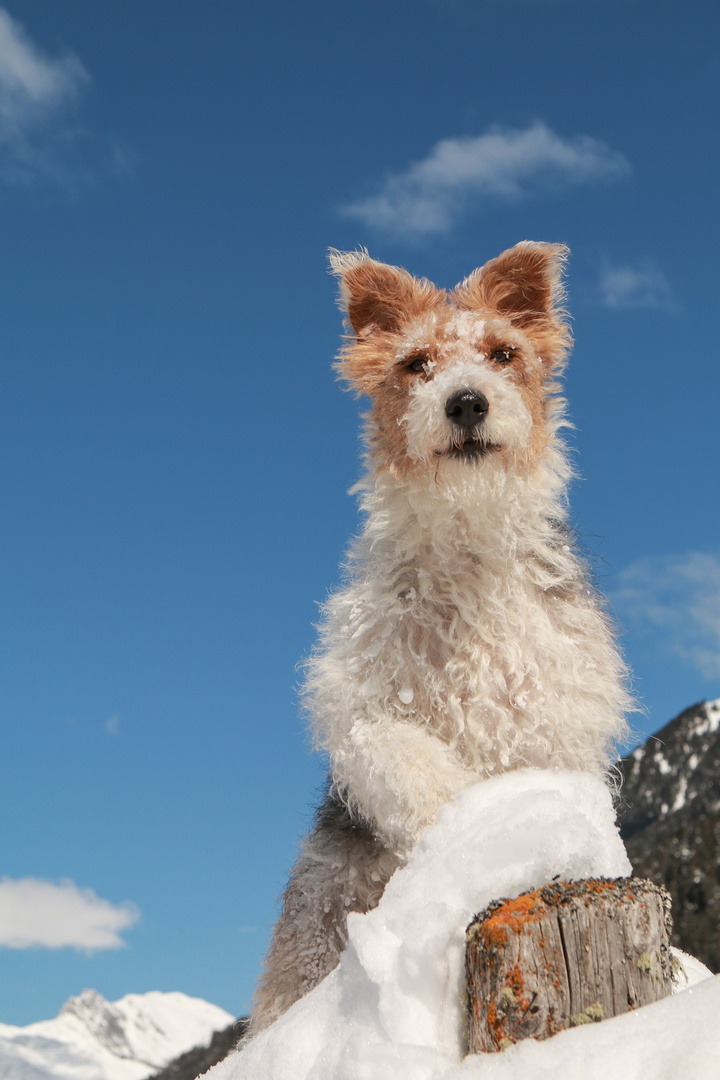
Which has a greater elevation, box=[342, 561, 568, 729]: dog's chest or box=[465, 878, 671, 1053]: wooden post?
box=[342, 561, 568, 729]: dog's chest

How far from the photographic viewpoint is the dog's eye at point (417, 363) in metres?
7.90

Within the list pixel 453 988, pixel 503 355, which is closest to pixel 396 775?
pixel 453 988

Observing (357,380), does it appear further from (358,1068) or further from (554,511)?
(358,1068)

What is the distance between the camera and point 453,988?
4.92 metres

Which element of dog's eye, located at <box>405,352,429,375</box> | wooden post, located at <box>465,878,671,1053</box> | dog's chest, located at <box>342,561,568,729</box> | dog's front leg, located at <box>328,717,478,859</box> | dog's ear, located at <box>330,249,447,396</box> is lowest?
wooden post, located at <box>465,878,671,1053</box>

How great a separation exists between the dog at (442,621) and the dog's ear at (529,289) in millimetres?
263

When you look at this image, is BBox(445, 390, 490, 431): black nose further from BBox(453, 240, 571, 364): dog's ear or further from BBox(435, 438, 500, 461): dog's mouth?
BBox(453, 240, 571, 364): dog's ear

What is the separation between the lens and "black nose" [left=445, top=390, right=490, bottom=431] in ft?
23.7

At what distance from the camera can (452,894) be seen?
5.16m

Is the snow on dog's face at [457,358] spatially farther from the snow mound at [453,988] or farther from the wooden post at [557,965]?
the wooden post at [557,965]

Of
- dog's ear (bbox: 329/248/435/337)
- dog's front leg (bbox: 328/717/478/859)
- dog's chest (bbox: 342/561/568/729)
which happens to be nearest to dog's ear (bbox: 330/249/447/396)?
dog's ear (bbox: 329/248/435/337)

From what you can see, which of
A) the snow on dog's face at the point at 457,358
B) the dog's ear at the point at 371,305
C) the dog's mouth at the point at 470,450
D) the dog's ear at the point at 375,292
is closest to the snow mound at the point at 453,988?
the dog's mouth at the point at 470,450

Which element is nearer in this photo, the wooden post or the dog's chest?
the wooden post

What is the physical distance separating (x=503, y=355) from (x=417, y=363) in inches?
28.7
